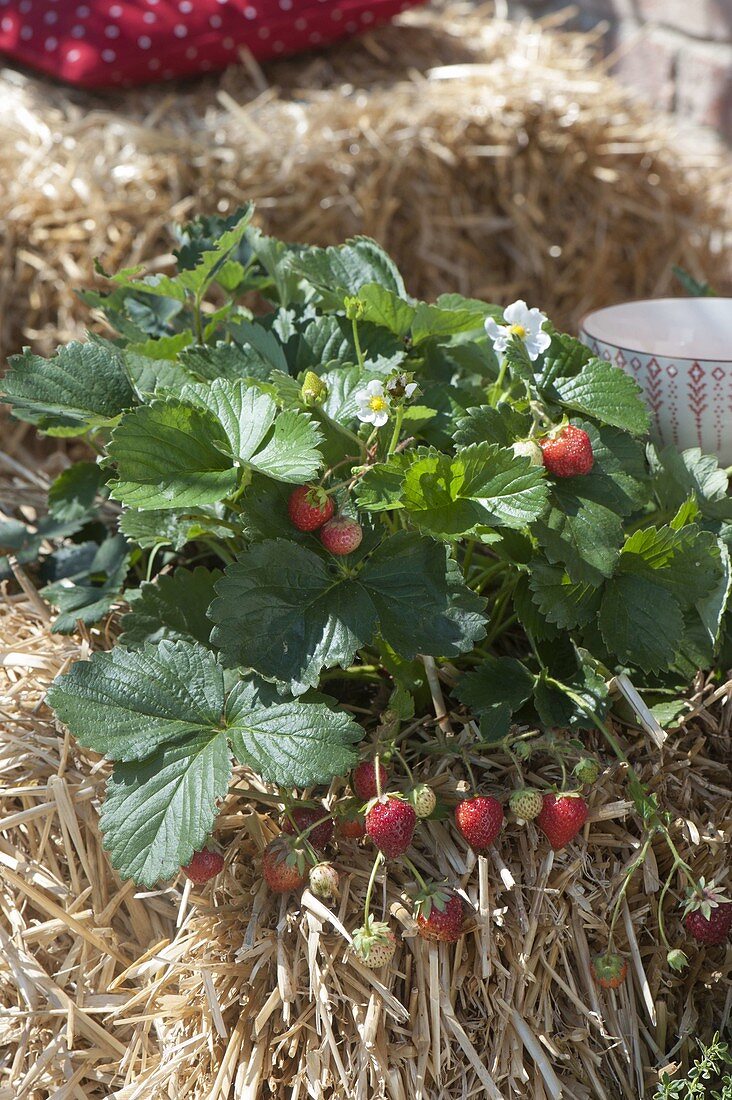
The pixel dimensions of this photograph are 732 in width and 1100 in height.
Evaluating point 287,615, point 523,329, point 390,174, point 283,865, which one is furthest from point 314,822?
point 390,174

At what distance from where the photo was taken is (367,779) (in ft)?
2.04

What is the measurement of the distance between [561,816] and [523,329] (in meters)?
0.31

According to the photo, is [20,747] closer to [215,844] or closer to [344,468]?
[215,844]

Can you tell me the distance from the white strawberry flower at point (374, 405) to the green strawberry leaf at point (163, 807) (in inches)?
8.3

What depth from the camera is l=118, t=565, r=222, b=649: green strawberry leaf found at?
2.39 feet

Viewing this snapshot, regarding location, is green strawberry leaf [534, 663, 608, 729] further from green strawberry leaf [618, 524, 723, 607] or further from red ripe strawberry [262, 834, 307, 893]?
Answer: red ripe strawberry [262, 834, 307, 893]

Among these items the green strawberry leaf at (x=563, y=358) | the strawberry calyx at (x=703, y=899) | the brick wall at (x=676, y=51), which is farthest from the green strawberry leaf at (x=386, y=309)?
the brick wall at (x=676, y=51)

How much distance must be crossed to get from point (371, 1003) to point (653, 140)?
152 cm

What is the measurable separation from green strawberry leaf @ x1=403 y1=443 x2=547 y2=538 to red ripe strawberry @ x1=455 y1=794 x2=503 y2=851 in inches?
6.4

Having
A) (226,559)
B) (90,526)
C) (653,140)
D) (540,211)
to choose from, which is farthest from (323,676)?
(653,140)

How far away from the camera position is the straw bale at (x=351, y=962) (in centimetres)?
63

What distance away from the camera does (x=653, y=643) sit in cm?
64

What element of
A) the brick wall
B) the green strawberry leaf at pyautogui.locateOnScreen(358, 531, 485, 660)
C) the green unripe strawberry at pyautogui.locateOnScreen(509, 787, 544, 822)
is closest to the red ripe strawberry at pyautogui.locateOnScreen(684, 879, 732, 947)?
the green unripe strawberry at pyautogui.locateOnScreen(509, 787, 544, 822)

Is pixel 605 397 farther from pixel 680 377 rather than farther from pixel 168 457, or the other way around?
pixel 168 457
